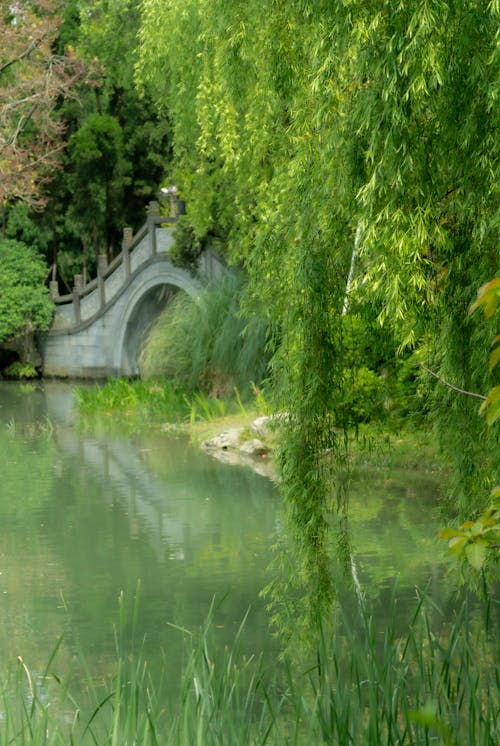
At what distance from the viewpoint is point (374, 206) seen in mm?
4668

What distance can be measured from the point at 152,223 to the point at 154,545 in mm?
13945

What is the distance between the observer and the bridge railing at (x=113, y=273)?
2259cm

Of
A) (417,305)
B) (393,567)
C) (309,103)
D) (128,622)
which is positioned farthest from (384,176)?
(393,567)

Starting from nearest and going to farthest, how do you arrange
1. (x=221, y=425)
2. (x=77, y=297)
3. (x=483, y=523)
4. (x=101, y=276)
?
(x=483, y=523)
(x=221, y=425)
(x=101, y=276)
(x=77, y=297)

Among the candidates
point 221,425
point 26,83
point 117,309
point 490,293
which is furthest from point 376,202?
point 117,309

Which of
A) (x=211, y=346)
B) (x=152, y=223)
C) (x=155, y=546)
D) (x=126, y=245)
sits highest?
(x=152, y=223)

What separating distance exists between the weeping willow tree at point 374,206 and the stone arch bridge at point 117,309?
16.0m

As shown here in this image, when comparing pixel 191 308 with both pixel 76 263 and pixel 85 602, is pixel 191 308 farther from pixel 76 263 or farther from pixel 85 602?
pixel 76 263

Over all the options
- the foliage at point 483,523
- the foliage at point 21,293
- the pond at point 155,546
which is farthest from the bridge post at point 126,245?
the foliage at point 483,523

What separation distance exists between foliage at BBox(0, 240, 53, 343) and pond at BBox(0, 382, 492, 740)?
11166mm

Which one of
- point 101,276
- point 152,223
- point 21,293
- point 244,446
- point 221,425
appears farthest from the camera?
point 21,293

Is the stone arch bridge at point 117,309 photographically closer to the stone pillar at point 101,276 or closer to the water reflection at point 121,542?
the stone pillar at point 101,276

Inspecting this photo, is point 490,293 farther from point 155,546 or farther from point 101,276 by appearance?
point 101,276

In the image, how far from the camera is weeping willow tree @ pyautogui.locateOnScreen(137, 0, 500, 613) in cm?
460
